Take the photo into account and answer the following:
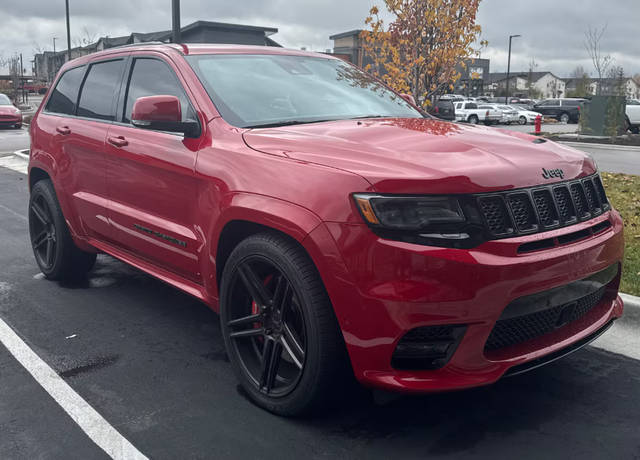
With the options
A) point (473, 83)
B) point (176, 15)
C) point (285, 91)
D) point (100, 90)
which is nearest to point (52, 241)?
point (100, 90)

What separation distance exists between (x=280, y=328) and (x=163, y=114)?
1.36m

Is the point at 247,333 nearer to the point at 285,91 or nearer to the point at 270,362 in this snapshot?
the point at 270,362

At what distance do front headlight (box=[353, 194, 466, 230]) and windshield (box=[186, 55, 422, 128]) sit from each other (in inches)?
46.7

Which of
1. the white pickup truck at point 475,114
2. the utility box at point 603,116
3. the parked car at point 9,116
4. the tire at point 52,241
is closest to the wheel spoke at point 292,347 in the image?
the tire at point 52,241

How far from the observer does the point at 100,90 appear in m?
5.00

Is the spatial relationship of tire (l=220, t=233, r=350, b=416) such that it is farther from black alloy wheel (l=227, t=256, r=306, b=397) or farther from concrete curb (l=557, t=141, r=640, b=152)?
concrete curb (l=557, t=141, r=640, b=152)

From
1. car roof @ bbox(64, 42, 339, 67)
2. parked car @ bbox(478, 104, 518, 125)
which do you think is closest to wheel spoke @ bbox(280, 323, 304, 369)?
car roof @ bbox(64, 42, 339, 67)

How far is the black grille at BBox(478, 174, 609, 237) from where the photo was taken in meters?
2.79

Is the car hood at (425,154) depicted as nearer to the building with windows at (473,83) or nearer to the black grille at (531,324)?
the black grille at (531,324)

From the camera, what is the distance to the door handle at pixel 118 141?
14.2ft

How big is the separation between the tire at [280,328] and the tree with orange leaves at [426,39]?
32.6ft

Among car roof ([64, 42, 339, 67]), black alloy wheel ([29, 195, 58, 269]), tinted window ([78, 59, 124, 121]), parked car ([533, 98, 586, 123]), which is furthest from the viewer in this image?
Answer: parked car ([533, 98, 586, 123])

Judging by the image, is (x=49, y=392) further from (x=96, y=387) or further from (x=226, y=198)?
(x=226, y=198)

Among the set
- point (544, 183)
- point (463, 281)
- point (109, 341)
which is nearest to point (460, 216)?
point (463, 281)
